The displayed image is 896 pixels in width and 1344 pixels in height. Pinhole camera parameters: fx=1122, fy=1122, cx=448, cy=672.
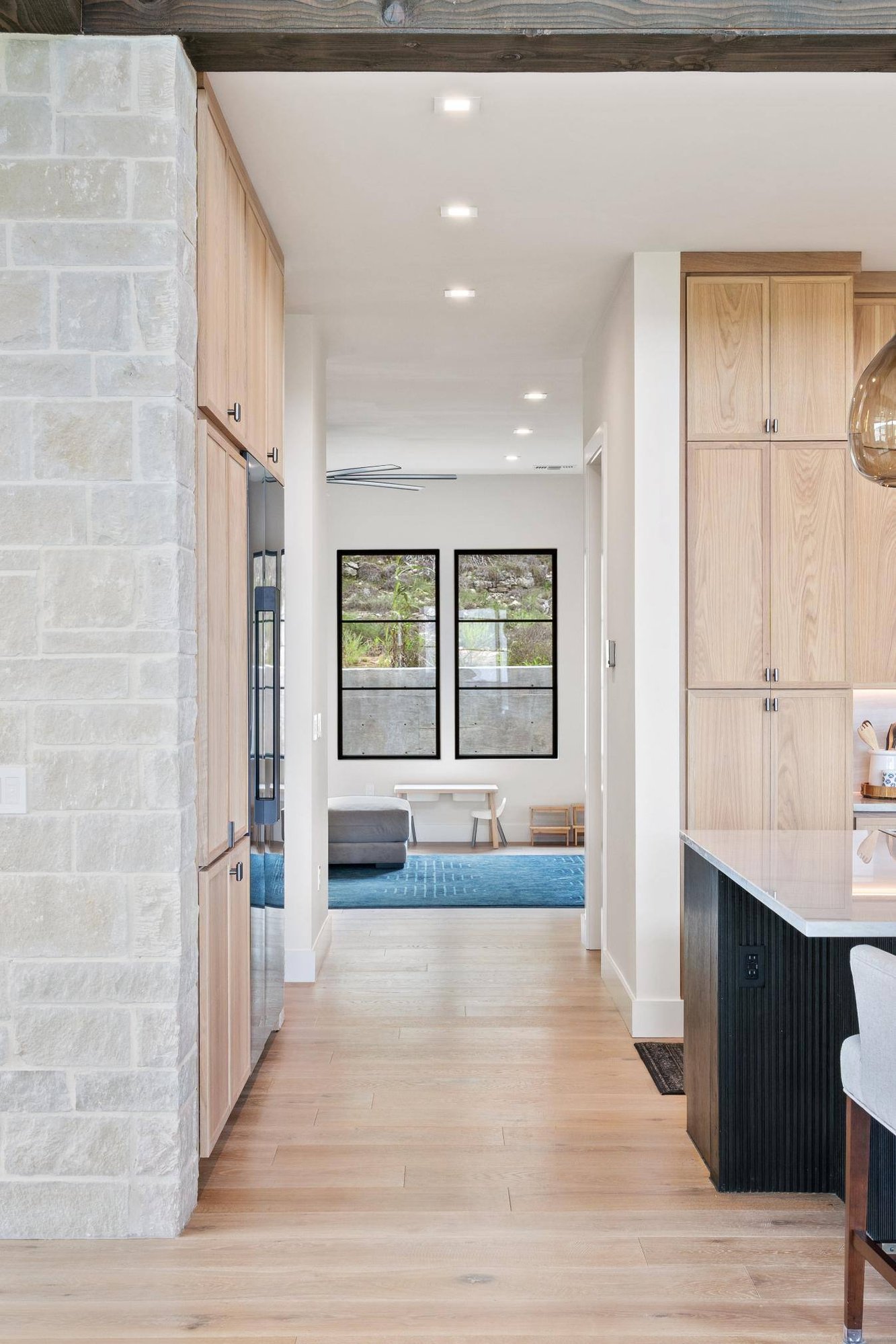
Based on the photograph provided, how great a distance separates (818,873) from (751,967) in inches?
15.5

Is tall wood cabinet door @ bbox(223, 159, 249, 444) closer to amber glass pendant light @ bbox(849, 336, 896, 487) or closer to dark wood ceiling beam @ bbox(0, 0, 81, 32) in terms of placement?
dark wood ceiling beam @ bbox(0, 0, 81, 32)

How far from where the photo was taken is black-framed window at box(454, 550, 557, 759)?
9500mm

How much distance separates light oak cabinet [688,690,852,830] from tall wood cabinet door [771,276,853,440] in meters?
0.99

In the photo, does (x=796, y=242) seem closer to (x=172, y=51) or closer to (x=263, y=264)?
(x=263, y=264)

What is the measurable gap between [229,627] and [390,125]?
57.2 inches

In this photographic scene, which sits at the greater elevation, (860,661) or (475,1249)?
(860,661)

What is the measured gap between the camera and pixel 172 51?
2.49 m

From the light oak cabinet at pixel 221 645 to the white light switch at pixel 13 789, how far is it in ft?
1.35

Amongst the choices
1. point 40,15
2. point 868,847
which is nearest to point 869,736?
point 868,847

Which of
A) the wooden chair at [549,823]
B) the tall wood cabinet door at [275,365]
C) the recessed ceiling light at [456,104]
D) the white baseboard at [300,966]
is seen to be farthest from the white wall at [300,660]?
the wooden chair at [549,823]

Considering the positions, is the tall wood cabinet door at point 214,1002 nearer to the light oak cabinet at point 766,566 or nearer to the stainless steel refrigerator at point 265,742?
the stainless steel refrigerator at point 265,742

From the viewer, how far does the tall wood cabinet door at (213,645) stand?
277 centimetres

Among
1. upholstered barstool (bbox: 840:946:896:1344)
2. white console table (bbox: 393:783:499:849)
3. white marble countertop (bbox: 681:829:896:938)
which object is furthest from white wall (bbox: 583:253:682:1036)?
white console table (bbox: 393:783:499:849)

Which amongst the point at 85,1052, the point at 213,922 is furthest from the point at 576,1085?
the point at 85,1052
